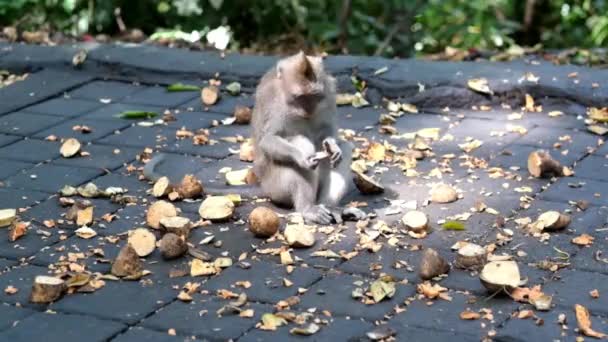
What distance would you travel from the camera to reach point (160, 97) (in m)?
8.10

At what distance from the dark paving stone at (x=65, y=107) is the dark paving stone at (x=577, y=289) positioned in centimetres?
386

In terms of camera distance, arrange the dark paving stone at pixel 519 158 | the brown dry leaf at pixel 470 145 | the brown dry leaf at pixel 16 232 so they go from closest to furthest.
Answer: the brown dry leaf at pixel 16 232, the dark paving stone at pixel 519 158, the brown dry leaf at pixel 470 145

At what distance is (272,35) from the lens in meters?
10.3

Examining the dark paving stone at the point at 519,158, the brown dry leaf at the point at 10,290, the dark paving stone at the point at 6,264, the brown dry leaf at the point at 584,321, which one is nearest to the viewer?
the brown dry leaf at the point at 584,321

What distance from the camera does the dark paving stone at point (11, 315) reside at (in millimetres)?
4691

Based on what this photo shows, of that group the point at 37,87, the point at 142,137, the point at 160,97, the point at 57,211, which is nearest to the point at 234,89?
the point at 160,97

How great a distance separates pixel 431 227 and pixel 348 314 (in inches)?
42.5

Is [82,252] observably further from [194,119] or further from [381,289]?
[194,119]

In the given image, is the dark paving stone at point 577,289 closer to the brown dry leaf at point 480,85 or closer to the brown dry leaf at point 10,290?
the brown dry leaf at point 10,290

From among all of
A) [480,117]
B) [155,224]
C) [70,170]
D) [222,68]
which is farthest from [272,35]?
[155,224]

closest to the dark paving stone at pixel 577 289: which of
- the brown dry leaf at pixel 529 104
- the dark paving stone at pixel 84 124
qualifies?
the brown dry leaf at pixel 529 104

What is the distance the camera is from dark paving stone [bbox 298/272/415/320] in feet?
15.6

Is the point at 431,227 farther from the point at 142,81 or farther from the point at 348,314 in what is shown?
the point at 142,81

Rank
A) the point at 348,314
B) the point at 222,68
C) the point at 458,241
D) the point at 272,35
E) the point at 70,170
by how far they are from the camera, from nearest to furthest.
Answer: the point at 348,314 → the point at 458,241 → the point at 70,170 → the point at 222,68 → the point at 272,35
